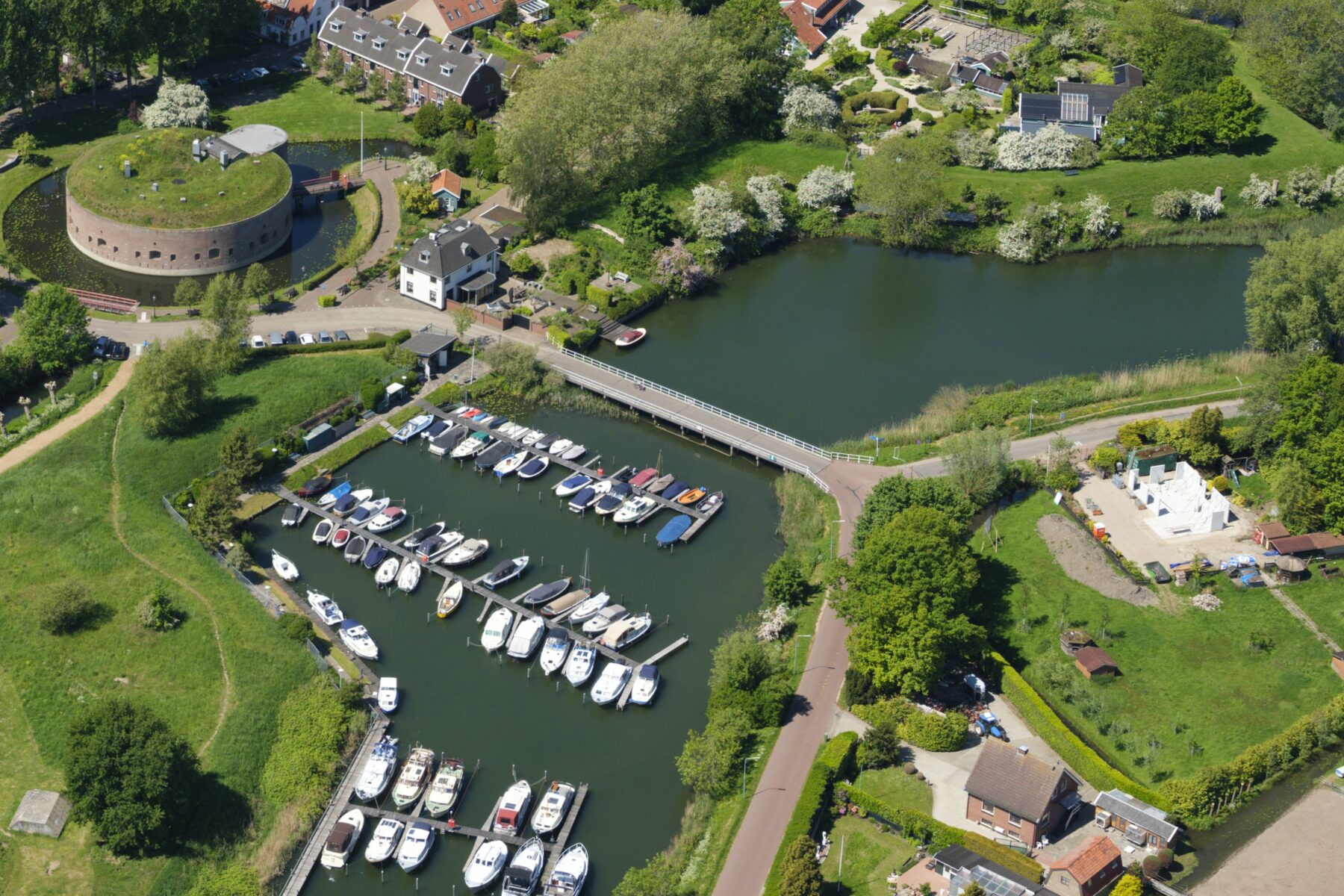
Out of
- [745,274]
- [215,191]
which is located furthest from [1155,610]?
[215,191]

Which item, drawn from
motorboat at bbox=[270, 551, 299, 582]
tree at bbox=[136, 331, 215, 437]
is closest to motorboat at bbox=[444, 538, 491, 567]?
motorboat at bbox=[270, 551, 299, 582]

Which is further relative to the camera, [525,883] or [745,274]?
[745,274]

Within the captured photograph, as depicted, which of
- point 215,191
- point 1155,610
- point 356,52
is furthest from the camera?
point 356,52

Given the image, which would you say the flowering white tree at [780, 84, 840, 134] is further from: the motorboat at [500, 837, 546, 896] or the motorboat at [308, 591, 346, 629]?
the motorboat at [500, 837, 546, 896]

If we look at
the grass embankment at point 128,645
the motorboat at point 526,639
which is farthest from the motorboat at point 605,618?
the grass embankment at point 128,645

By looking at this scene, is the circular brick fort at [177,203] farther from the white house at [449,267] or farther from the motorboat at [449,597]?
the motorboat at [449,597]

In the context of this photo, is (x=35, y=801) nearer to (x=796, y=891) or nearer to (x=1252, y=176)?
(x=796, y=891)
